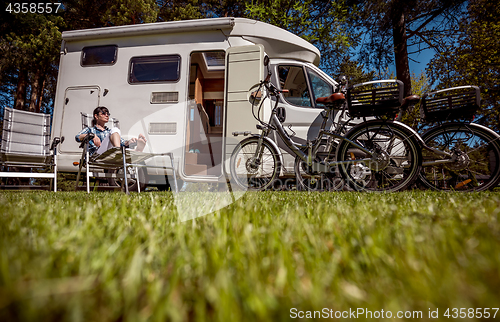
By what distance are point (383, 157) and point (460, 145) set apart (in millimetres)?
816

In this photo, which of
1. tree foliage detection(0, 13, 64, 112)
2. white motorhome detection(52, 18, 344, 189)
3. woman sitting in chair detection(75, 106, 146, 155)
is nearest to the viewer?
woman sitting in chair detection(75, 106, 146, 155)

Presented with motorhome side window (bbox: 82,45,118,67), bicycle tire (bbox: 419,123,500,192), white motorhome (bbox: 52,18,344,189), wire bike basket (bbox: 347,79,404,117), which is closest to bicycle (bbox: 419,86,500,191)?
bicycle tire (bbox: 419,123,500,192)

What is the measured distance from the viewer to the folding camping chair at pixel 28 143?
5211 mm

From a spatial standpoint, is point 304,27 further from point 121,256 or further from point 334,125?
point 121,256

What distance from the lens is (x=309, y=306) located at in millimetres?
450

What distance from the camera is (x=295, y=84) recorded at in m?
5.14

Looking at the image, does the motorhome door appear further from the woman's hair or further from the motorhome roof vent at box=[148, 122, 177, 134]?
the woman's hair

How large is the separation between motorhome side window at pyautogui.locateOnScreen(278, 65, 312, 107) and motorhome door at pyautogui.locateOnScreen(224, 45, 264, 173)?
0.62 metres

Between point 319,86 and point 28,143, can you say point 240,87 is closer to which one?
point 319,86

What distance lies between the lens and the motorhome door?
4684 mm

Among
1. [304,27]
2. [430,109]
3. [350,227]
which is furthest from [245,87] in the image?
[304,27]

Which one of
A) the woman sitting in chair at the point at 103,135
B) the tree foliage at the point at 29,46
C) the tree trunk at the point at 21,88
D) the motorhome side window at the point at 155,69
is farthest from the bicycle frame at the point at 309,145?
the tree trunk at the point at 21,88

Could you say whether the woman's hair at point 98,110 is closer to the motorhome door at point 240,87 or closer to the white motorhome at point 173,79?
the white motorhome at point 173,79

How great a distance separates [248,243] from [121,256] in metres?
0.30
